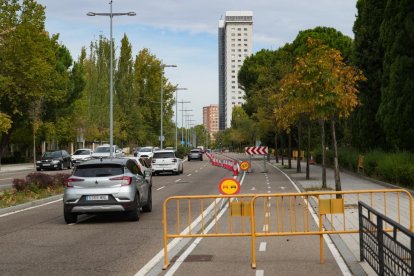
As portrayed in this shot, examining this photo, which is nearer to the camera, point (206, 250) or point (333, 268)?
Result: point (333, 268)

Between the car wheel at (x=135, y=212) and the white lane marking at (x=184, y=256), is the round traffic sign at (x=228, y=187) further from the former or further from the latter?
the car wheel at (x=135, y=212)

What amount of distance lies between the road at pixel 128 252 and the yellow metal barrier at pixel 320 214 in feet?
1.12

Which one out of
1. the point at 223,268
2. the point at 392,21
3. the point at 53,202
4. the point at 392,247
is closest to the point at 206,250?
the point at 223,268

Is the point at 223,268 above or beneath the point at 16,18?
beneath

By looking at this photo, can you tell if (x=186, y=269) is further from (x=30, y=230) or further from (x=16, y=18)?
(x=16, y=18)

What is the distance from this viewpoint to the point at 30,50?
43.3 meters

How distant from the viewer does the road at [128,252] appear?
8.66 meters

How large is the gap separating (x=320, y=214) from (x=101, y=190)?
21.7ft

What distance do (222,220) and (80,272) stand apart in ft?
21.4

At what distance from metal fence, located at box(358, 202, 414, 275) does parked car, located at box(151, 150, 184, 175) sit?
99.4 ft

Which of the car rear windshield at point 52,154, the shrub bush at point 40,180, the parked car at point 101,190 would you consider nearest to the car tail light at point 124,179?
the parked car at point 101,190

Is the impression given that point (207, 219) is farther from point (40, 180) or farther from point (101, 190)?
point (40, 180)

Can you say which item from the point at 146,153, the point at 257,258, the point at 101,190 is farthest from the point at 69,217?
the point at 146,153

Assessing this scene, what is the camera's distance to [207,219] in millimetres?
14516
